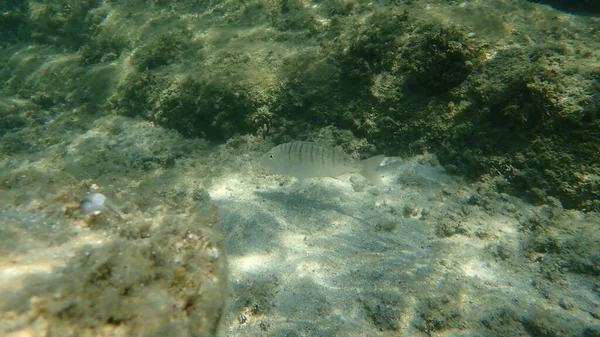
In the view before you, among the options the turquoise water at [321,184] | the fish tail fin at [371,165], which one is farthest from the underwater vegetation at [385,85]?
the fish tail fin at [371,165]

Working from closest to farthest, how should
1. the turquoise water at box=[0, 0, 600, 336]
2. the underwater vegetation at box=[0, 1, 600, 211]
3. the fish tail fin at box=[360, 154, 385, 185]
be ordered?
the turquoise water at box=[0, 0, 600, 336] → the fish tail fin at box=[360, 154, 385, 185] → the underwater vegetation at box=[0, 1, 600, 211]

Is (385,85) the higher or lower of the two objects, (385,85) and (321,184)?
the higher

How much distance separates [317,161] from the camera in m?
3.34

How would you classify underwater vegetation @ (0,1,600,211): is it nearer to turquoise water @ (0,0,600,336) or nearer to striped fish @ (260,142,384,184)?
turquoise water @ (0,0,600,336)

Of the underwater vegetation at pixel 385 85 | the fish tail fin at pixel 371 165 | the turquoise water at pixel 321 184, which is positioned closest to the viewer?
the turquoise water at pixel 321 184

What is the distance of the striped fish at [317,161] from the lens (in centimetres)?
331

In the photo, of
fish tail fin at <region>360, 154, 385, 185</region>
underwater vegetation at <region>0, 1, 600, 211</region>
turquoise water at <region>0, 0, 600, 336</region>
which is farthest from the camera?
underwater vegetation at <region>0, 1, 600, 211</region>

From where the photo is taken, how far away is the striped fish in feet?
10.9

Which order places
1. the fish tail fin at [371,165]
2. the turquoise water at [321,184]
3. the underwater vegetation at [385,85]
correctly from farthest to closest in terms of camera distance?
the underwater vegetation at [385,85] → the fish tail fin at [371,165] → the turquoise water at [321,184]

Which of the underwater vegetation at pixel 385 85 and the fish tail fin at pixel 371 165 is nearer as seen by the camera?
the fish tail fin at pixel 371 165

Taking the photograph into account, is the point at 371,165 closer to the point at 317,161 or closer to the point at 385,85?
the point at 317,161

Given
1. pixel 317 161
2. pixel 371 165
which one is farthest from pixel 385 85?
pixel 317 161

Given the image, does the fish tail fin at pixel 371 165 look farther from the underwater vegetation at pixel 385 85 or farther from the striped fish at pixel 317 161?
the underwater vegetation at pixel 385 85

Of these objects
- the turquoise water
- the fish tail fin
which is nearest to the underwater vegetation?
the turquoise water
